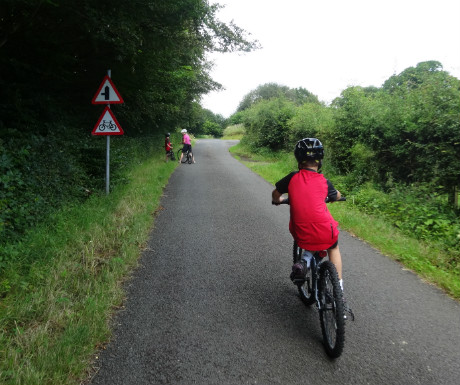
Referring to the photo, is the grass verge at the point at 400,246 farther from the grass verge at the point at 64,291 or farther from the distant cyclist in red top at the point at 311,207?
the grass verge at the point at 64,291

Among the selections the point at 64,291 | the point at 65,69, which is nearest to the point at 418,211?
the point at 64,291

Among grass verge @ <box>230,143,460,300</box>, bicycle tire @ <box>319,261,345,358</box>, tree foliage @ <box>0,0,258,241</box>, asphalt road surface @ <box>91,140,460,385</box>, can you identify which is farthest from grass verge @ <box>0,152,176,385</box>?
grass verge @ <box>230,143,460,300</box>

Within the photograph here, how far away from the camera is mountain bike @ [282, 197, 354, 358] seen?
2673 mm

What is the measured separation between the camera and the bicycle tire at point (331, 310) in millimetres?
2664

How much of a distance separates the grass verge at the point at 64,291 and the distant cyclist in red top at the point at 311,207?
206 centimetres

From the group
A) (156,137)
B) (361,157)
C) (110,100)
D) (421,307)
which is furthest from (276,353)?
(156,137)

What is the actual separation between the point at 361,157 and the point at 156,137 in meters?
13.3

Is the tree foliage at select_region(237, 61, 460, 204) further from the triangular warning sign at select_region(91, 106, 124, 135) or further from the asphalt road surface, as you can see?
the triangular warning sign at select_region(91, 106, 124, 135)

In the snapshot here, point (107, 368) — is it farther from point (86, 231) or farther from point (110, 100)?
point (110, 100)

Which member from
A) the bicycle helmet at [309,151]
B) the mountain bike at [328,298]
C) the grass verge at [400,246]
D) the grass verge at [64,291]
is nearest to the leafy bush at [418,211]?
the grass verge at [400,246]

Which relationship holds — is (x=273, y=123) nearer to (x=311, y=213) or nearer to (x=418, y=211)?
(x=418, y=211)

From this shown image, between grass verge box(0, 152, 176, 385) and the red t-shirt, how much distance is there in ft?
6.79

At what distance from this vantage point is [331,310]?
290 cm

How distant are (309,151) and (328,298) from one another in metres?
1.40
